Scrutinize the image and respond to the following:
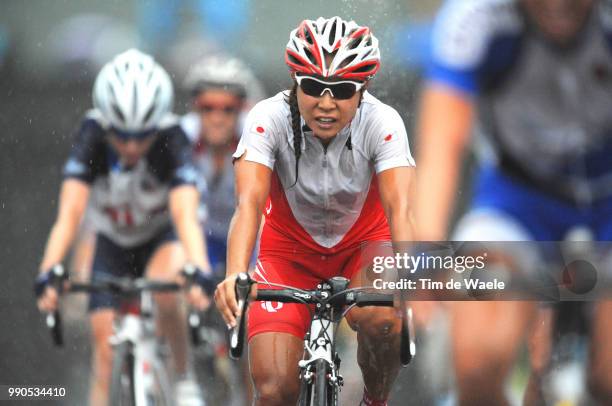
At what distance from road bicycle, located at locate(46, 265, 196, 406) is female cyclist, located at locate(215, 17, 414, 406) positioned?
3.08 feet

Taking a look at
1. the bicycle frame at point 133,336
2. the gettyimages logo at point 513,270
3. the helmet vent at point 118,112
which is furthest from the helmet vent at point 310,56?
the helmet vent at point 118,112

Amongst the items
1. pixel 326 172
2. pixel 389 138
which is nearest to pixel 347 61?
pixel 389 138

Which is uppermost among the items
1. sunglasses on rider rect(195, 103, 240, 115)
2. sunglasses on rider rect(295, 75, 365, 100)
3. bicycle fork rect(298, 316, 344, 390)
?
sunglasses on rider rect(195, 103, 240, 115)

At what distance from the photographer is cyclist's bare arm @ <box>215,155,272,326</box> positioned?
154 inches

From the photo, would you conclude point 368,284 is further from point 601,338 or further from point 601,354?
point 601,338

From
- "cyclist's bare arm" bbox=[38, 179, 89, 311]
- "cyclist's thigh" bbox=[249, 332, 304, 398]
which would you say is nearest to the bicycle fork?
"cyclist's thigh" bbox=[249, 332, 304, 398]

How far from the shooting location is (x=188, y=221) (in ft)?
20.1

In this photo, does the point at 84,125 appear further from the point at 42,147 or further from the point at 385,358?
the point at 385,358

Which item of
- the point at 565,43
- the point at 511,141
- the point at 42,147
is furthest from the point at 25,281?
the point at 565,43

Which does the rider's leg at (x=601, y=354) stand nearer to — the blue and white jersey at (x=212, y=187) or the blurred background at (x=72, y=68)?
the blurred background at (x=72, y=68)

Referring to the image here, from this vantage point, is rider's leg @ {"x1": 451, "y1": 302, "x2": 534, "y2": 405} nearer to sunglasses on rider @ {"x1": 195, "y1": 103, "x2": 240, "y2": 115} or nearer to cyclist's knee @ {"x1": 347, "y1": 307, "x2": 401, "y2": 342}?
cyclist's knee @ {"x1": 347, "y1": 307, "x2": 401, "y2": 342}

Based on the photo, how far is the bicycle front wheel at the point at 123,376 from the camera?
18.1 ft

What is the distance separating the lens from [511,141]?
556cm

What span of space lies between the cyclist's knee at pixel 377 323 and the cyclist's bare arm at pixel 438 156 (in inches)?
48.9
